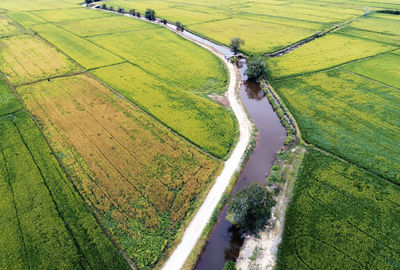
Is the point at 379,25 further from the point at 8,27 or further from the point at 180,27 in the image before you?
the point at 8,27

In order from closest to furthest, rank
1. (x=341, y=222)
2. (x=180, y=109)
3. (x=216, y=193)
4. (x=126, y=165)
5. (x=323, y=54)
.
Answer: (x=341, y=222), (x=216, y=193), (x=126, y=165), (x=180, y=109), (x=323, y=54)

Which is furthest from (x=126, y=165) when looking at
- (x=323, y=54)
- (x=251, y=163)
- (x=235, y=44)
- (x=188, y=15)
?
(x=188, y=15)

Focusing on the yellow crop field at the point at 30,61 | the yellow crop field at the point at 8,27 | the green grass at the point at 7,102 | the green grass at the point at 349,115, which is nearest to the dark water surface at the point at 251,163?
the green grass at the point at 349,115

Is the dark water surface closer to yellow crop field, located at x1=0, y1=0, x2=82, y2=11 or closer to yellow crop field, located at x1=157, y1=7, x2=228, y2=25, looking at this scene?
yellow crop field, located at x1=157, y1=7, x2=228, y2=25

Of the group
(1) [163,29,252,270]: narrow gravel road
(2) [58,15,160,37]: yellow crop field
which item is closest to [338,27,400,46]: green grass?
(1) [163,29,252,270]: narrow gravel road

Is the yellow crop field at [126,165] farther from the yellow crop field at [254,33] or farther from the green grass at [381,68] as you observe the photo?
the yellow crop field at [254,33]

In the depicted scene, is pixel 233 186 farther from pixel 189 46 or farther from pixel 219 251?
pixel 189 46

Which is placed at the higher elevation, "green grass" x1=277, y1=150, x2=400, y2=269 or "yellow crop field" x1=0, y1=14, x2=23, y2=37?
"yellow crop field" x1=0, y1=14, x2=23, y2=37
